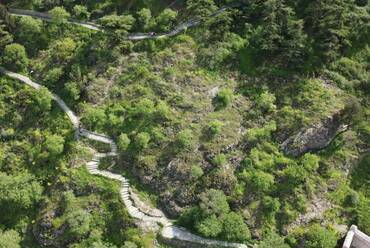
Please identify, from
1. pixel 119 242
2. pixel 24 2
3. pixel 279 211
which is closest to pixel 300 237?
pixel 279 211

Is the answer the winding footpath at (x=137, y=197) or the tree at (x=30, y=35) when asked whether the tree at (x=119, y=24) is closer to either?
the winding footpath at (x=137, y=197)

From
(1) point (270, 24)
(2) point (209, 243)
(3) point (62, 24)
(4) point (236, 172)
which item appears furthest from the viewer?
(3) point (62, 24)

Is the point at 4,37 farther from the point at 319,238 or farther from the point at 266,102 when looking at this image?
the point at 319,238

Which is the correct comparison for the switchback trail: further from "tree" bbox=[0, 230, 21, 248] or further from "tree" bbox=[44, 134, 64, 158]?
"tree" bbox=[0, 230, 21, 248]

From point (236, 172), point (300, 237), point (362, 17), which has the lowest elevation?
point (300, 237)

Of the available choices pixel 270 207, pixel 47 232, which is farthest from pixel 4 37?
pixel 270 207

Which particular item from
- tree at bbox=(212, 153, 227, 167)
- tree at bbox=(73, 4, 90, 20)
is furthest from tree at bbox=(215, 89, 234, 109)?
tree at bbox=(73, 4, 90, 20)

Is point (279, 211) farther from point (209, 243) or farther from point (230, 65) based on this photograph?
point (230, 65)
